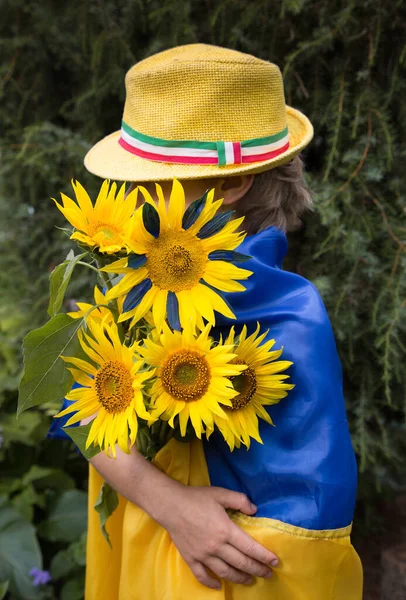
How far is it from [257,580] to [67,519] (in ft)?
4.16

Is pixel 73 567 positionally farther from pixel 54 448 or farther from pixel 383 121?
pixel 383 121

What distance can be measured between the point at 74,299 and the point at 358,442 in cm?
120

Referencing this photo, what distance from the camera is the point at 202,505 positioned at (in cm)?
92

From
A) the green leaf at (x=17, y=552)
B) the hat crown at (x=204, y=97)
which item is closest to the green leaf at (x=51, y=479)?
the green leaf at (x=17, y=552)

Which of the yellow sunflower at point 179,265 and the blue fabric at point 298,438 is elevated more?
the yellow sunflower at point 179,265

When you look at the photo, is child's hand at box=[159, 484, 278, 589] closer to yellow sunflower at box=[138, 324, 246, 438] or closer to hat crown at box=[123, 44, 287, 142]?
yellow sunflower at box=[138, 324, 246, 438]

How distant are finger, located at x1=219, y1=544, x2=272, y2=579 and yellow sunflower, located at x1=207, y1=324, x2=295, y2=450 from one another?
203 millimetres

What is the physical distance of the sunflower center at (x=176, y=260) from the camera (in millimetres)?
733

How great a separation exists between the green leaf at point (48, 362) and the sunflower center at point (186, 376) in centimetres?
16

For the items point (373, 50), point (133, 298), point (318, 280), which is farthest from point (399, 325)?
point (133, 298)

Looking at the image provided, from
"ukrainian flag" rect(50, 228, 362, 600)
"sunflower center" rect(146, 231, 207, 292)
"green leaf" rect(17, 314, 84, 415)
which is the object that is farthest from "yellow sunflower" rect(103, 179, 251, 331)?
"ukrainian flag" rect(50, 228, 362, 600)

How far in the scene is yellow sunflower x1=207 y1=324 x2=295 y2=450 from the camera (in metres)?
0.81

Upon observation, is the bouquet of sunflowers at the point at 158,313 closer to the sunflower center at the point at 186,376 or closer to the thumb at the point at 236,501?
the sunflower center at the point at 186,376

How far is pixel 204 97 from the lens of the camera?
0.95 meters
